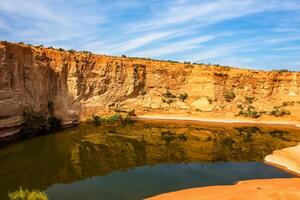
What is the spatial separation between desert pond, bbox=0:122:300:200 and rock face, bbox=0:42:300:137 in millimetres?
7039

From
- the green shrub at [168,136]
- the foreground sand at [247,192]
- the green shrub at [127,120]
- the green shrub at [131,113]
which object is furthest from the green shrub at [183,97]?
the foreground sand at [247,192]

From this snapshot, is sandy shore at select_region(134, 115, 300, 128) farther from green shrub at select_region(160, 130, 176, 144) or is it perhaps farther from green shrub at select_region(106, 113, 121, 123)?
green shrub at select_region(160, 130, 176, 144)

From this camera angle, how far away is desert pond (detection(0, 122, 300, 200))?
1831 centimetres

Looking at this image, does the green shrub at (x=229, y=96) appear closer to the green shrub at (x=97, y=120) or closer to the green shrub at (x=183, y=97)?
the green shrub at (x=183, y=97)

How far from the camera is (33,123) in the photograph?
32.1 metres

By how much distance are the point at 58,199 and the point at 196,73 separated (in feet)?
140

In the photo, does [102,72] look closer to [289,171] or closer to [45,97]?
[45,97]

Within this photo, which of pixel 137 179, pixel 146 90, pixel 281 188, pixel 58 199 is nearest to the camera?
pixel 58 199

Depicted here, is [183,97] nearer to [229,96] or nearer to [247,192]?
[229,96]

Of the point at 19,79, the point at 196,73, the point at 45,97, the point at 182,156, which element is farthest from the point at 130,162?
the point at 196,73

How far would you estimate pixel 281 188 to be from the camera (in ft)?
56.7

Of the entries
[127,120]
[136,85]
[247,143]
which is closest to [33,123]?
[127,120]

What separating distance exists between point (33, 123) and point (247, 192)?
22.4m

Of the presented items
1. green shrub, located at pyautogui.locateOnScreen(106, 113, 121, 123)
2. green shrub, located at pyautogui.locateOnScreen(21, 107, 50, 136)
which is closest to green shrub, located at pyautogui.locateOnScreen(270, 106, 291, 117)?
green shrub, located at pyautogui.locateOnScreen(106, 113, 121, 123)
